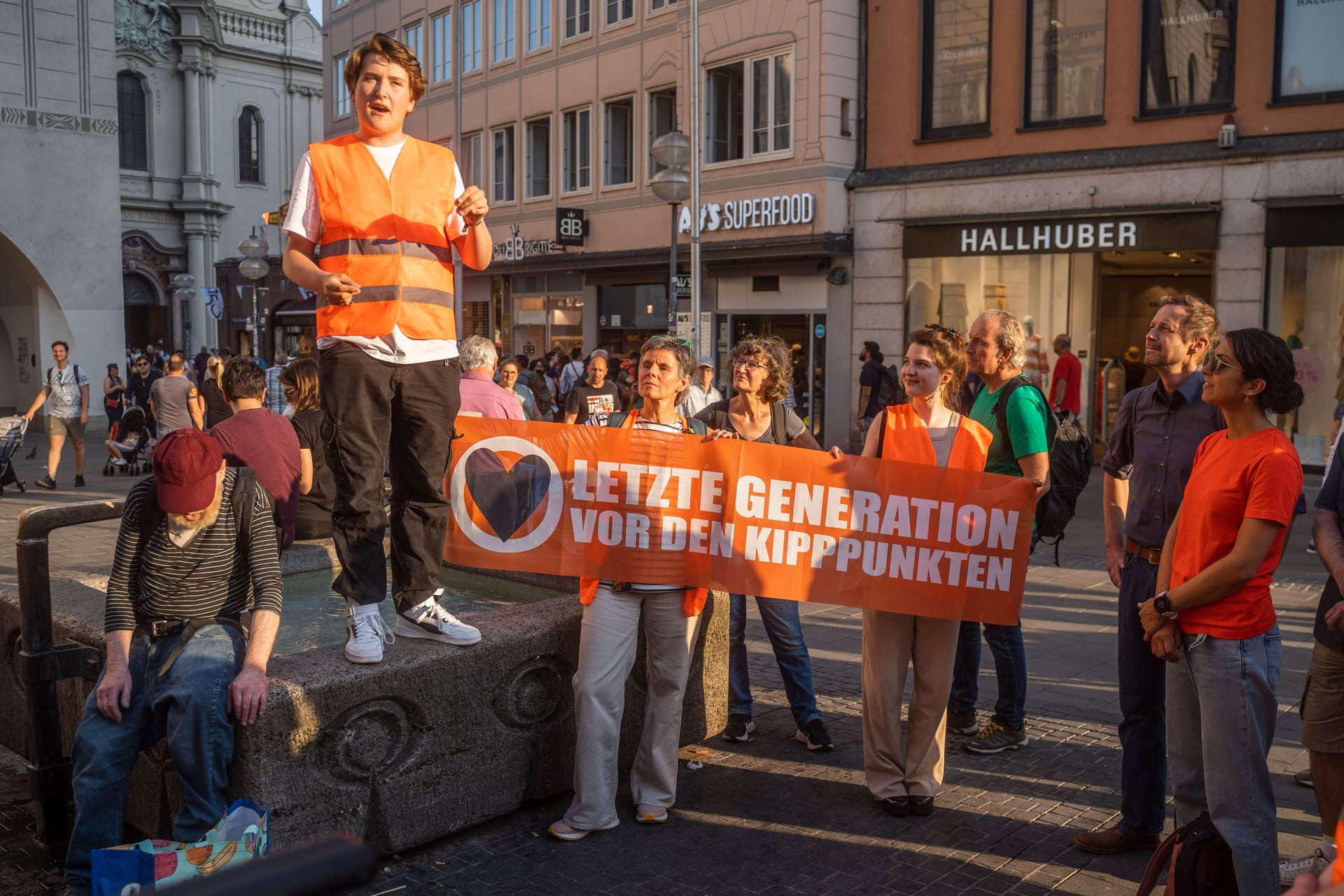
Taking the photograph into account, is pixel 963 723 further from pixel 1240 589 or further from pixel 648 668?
pixel 1240 589

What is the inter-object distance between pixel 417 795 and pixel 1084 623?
5.82 meters

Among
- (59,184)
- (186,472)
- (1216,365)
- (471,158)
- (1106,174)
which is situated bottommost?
(186,472)

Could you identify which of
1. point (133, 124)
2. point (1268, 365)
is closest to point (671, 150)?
point (1268, 365)

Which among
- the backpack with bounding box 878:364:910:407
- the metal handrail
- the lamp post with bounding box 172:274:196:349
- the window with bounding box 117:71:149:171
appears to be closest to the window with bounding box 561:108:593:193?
the backpack with bounding box 878:364:910:407

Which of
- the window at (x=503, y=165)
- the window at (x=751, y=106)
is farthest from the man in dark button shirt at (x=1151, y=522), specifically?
the window at (x=503, y=165)

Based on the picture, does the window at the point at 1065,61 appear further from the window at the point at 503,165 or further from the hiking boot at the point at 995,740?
the window at the point at 503,165

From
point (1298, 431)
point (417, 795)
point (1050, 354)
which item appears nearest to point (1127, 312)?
point (1050, 354)

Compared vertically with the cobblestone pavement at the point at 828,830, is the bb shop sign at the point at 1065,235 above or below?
above

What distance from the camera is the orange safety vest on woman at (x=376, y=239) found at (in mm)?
4277

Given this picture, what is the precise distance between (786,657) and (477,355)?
4.13 m

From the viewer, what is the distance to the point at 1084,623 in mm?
8781

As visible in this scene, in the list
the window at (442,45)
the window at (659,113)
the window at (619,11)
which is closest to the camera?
the window at (659,113)

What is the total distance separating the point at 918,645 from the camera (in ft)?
17.2

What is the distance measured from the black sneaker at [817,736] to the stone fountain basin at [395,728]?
96 centimetres
